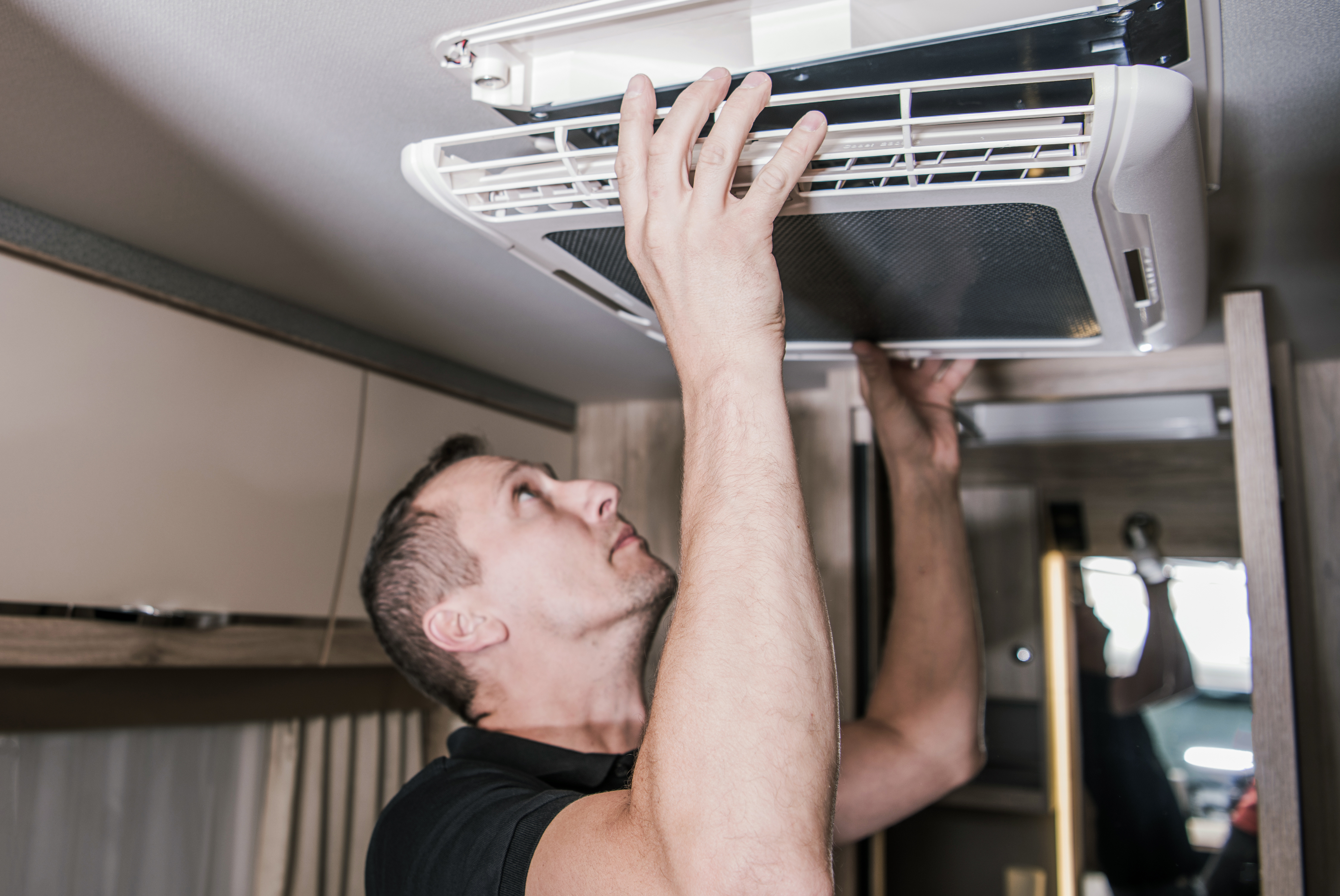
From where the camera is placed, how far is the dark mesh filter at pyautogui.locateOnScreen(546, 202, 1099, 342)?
25.4 inches

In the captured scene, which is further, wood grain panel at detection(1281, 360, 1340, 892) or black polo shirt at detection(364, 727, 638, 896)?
wood grain panel at detection(1281, 360, 1340, 892)

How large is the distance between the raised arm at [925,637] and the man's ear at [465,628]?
50 cm

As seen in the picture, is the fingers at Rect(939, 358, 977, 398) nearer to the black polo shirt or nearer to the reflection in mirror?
the black polo shirt

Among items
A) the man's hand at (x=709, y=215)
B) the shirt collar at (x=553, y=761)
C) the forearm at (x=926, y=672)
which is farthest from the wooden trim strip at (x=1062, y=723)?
the man's hand at (x=709, y=215)

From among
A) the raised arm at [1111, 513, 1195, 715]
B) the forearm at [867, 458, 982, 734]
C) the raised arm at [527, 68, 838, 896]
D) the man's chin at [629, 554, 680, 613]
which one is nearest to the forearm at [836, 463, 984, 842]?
the forearm at [867, 458, 982, 734]

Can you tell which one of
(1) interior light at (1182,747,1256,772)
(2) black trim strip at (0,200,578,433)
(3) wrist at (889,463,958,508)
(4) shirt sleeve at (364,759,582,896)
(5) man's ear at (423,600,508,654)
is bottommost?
(1) interior light at (1182,747,1256,772)

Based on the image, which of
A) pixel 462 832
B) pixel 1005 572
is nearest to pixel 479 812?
pixel 462 832

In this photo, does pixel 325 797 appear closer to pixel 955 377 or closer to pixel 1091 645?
pixel 955 377

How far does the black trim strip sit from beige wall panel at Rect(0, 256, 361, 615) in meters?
0.02

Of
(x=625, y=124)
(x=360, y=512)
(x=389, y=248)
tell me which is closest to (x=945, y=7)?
(x=625, y=124)

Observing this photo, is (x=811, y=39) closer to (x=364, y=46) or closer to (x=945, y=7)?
(x=945, y=7)

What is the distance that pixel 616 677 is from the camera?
3.83 feet

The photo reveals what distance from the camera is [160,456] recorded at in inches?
48.4

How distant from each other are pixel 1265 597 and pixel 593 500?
0.78 m
